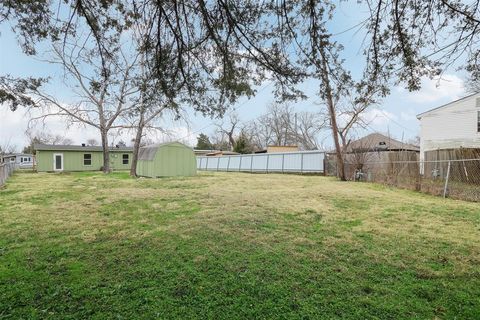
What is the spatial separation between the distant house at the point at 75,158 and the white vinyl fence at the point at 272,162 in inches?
326

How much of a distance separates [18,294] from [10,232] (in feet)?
8.10

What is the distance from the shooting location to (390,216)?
5.57 metres

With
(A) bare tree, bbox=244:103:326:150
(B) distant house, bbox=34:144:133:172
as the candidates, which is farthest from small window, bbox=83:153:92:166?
(A) bare tree, bbox=244:103:326:150

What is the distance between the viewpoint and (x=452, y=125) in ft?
49.1

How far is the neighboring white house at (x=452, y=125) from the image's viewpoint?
14.3m

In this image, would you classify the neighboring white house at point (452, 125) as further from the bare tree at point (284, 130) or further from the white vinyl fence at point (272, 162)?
the bare tree at point (284, 130)

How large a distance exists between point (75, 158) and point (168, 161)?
12094 mm

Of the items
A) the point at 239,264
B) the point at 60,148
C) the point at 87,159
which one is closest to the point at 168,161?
the point at 87,159

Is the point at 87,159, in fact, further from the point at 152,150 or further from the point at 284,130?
the point at 284,130

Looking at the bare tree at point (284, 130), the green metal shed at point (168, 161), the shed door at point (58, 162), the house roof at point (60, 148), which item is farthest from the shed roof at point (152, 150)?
the bare tree at point (284, 130)

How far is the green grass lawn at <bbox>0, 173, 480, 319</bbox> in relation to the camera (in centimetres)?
239

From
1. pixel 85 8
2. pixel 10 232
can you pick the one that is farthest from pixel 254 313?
pixel 10 232

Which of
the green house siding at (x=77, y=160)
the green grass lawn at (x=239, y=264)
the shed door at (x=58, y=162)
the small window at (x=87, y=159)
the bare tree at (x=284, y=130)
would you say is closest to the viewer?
the green grass lawn at (x=239, y=264)

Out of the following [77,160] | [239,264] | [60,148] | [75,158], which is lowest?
[239,264]
